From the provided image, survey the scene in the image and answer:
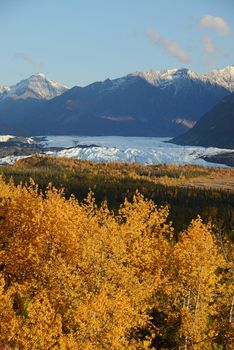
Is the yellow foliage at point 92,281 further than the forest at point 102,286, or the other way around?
the forest at point 102,286

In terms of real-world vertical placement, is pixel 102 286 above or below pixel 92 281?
above

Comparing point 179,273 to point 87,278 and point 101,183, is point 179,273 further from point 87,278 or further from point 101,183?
point 101,183

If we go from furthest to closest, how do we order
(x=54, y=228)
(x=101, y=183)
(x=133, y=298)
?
(x=101, y=183) → (x=54, y=228) → (x=133, y=298)

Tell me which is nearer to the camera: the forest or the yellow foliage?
the yellow foliage

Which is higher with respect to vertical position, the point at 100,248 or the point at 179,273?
the point at 100,248

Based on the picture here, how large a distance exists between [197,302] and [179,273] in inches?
178

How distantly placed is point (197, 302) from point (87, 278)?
10.9 m

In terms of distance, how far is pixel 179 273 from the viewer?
152ft

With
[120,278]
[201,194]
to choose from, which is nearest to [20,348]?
[120,278]

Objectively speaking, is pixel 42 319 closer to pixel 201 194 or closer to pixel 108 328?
pixel 108 328

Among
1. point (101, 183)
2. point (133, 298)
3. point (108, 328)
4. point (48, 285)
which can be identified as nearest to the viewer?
point (108, 328)

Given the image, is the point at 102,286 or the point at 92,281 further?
the point at 92,281

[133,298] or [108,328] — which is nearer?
[108,328]

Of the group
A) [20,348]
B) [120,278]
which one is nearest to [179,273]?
[120,278]
